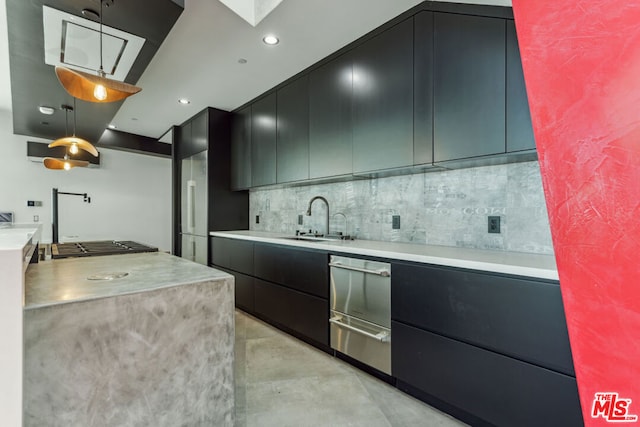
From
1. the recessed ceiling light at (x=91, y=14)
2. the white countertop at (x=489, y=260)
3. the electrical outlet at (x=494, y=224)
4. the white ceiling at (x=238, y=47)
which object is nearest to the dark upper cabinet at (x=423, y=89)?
the white ceiling at (x=238, y=47)

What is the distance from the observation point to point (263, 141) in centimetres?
343

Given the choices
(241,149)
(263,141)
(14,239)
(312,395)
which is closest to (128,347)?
(14,239)

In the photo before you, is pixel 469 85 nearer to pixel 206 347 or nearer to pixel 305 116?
pixel 305 116

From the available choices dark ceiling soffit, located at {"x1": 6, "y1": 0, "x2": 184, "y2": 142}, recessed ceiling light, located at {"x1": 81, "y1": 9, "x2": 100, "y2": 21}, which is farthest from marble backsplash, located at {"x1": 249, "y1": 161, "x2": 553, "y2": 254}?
recessed ceiling light, located at {"x1": 81, "y1": 9, "x2": 100, "y2": 21}

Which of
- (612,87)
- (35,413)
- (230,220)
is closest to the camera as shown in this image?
(612,87)

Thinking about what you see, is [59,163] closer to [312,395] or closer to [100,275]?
[100,275]

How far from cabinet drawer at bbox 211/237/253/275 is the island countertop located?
1446mm

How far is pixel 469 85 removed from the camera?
173 centimetres

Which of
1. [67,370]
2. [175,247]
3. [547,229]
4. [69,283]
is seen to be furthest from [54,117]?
[547,229]

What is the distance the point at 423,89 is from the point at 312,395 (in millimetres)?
2050

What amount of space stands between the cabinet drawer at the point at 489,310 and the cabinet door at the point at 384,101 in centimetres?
83

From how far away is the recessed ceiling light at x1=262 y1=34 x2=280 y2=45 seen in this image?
7.53 feet

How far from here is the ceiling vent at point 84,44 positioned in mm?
1749

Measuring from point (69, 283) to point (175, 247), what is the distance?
380 centimetres
